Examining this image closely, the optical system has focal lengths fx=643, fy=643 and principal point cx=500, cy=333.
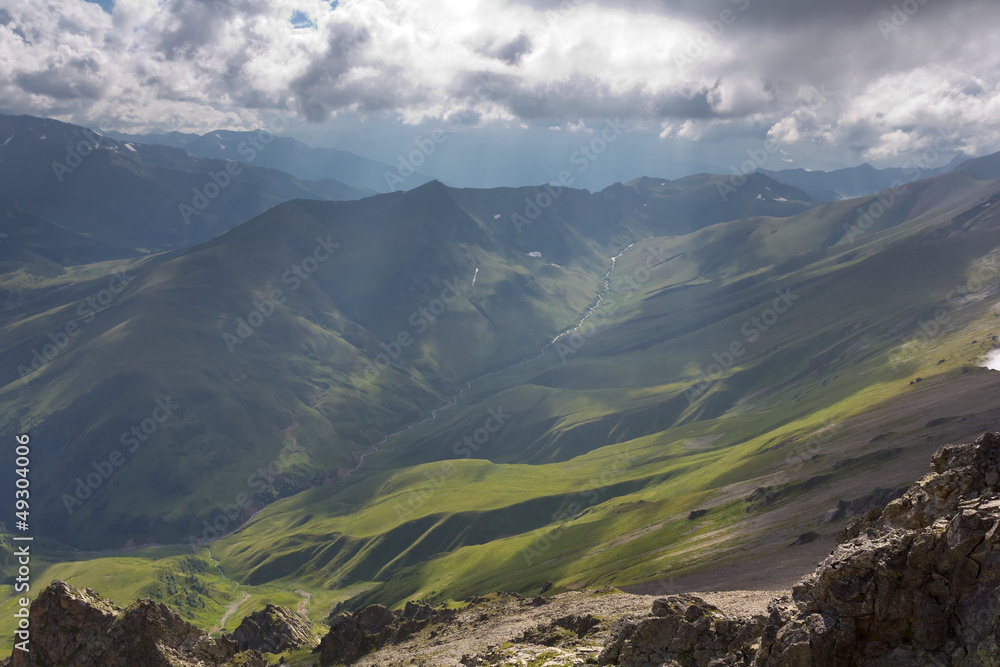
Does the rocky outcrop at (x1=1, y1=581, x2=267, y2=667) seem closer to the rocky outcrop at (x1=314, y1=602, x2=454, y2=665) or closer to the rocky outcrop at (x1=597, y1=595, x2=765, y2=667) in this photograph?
the rocky outcrop at (x1=314, y1=602, x2=454, y2=665)

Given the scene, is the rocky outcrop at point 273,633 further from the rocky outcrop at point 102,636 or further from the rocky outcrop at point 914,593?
the rocky outcrop at point 914,593

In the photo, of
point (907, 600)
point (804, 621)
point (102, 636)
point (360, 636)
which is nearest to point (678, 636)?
point (804, 621)

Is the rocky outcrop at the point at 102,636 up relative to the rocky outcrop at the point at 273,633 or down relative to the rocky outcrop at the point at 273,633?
up

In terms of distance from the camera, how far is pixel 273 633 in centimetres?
13600

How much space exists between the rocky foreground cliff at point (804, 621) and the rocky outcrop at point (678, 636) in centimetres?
11

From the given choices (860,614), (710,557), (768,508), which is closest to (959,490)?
(860,614)

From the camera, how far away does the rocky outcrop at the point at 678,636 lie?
48.2 meters

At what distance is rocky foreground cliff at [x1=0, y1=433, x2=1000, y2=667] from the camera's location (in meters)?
32.1

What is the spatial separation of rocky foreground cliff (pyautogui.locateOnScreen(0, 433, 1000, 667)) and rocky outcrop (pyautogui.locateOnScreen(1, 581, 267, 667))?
14 cm

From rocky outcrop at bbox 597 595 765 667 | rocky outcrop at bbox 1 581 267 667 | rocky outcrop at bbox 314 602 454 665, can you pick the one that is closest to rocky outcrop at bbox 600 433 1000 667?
rocky outcrop at bbox 597 595 765 667

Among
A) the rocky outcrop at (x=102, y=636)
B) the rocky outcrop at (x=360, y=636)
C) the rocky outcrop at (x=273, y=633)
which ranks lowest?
the rocky outcrop at (x=273, y=633)

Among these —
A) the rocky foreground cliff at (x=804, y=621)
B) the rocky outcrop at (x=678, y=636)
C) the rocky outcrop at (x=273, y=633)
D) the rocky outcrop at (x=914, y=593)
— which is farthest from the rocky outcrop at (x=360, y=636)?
the rocky outcrop at (x=914, y=593)

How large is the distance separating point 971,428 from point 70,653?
19722 cm

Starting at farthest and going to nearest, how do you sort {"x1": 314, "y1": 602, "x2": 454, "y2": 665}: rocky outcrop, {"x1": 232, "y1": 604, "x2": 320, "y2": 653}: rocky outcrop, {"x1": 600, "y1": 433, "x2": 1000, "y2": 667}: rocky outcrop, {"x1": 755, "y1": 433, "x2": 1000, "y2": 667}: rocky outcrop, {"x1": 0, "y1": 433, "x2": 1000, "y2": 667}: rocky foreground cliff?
{"x1": 232, "y1": 604, "x2": 320, "y2": 653}: rocky outcrop < {"x1": 314, "y1": 602, "x2": 454, "y2": 665}: rocky outcrop < {"x1": 0, "y1": 433, "x2": 1000, "y2": 667}: rocky foreground cliff < {"x1": 600, "y1": 433, "x2": 1000, "y2": 667}: rocky outcrop < {"x1": 755, "y1": 433, "x2": 1000, "y2": 667}: rocky outcrop
